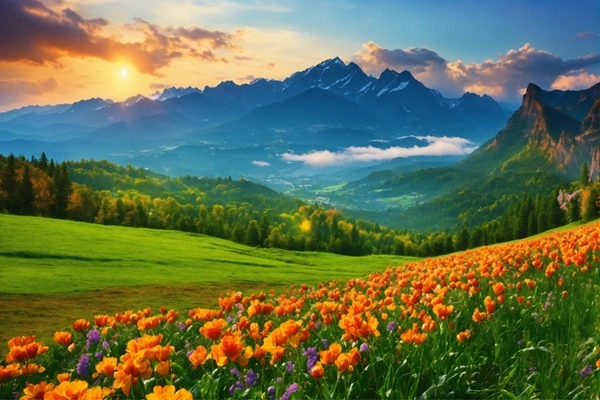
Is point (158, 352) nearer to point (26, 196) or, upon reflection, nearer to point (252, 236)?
point (26, 196)

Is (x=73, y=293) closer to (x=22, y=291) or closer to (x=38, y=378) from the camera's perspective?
(x=22, y=291)

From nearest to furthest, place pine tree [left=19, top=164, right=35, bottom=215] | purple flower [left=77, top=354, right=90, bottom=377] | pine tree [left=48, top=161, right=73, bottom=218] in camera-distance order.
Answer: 1. purple flower [left=77, top=354, right=90, bottom=377]
2. pine tree [left=19, top=164, right=35, bottom=215]
3. pine tree [left=48, top=161, right=73, bottom=218]

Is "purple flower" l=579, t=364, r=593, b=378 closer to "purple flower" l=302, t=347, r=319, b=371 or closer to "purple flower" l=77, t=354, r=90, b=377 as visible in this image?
"purple flower" l=302, t=347, r=319, b=371

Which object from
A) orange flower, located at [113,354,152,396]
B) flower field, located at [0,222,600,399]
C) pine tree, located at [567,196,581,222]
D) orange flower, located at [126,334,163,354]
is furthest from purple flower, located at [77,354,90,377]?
pine tree, located at [567,196,581,222]

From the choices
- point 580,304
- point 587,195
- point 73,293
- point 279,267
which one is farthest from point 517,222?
point 580,304

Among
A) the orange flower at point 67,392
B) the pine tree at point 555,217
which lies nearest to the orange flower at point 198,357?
the orange flower at point 67,392

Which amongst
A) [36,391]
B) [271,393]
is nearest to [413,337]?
[271,393]

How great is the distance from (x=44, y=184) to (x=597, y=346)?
10494cm

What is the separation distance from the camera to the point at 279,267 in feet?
175

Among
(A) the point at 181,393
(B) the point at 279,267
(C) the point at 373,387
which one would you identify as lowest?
(B) the point at 279,267

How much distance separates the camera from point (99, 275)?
36.1 m

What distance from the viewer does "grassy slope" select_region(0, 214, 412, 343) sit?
2467cm

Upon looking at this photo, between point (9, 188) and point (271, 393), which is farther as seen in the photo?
point (9, 188)

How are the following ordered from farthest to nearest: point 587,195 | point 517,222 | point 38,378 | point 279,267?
point 517,222
point 587,195
point 279,267
point 38,378
